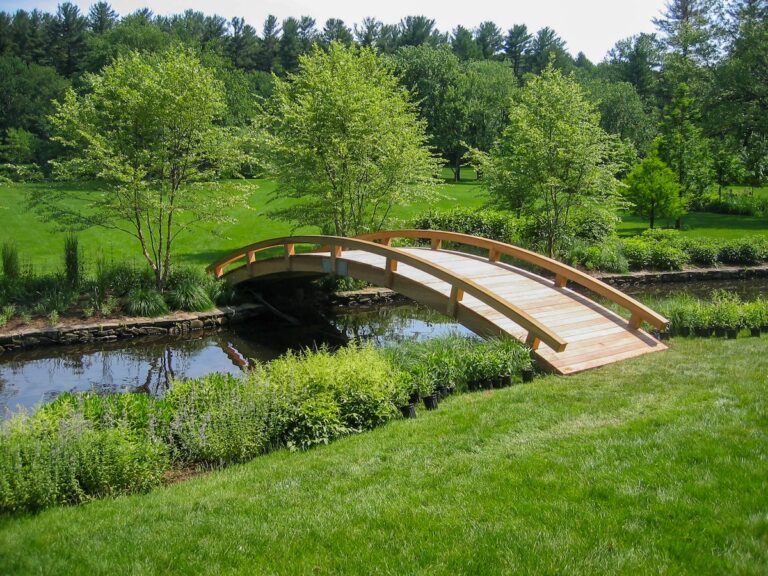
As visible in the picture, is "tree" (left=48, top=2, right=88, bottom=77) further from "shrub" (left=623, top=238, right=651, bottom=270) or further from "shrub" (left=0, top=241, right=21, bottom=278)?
"shrub" (left=623, top=238, right=651, bottom=270)

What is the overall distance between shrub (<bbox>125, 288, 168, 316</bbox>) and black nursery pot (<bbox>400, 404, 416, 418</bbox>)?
942 cm

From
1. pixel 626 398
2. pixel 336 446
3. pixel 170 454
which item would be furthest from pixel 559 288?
pixel 170 454

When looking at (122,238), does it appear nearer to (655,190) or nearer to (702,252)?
(702,252)

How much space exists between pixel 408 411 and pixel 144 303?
9695 mm

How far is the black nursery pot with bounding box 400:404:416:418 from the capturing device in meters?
7.32

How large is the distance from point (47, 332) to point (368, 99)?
10.1m

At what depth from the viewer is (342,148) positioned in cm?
1717

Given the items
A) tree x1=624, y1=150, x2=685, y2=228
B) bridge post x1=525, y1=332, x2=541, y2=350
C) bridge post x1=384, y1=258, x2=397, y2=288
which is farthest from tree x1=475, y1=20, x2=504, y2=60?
bridge post x1=525, y1=332, x2=541, y2=350

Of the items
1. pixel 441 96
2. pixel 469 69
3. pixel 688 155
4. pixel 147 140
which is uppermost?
pixel 469 69

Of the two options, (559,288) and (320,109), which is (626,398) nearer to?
(559,288)

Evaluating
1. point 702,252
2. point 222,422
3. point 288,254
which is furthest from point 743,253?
point 222,422

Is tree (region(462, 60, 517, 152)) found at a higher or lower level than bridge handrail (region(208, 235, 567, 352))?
higher

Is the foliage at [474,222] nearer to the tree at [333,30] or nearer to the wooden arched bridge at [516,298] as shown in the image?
the wooden arched bridge at [516,298]

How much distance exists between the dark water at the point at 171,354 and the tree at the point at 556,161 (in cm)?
558
